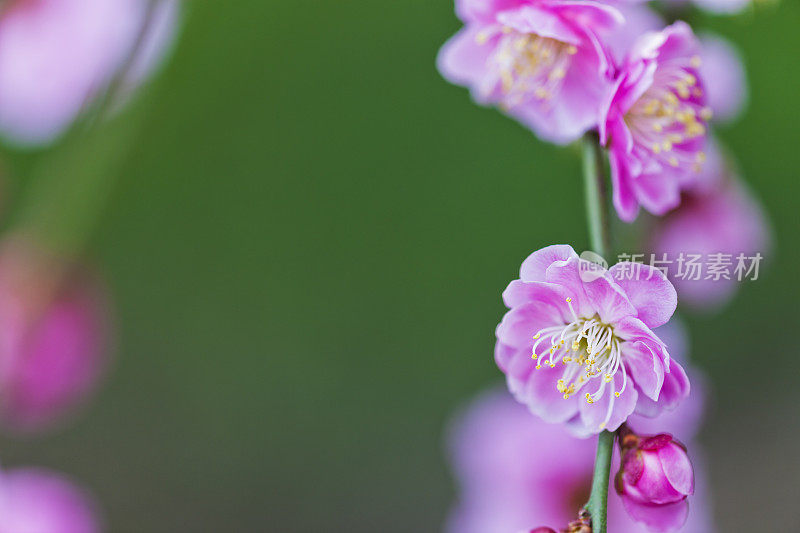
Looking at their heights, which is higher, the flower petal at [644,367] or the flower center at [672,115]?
the flower center at [672,115]

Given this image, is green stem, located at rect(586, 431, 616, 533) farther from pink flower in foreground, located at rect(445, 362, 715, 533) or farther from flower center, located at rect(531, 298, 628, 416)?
pink flower in foreground, located at rect(445, 362, 715, 533)

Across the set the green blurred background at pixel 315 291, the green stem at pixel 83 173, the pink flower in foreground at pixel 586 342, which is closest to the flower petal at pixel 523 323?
the pink flower in foreground at pixel 586 342

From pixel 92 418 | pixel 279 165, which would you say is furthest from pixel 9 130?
pixel 92 418

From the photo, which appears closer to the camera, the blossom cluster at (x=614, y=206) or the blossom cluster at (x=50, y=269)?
the blossom cluster at (x=614, y=206)

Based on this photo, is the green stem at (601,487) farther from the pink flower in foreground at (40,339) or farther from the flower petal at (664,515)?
the pink flower in foreground at (40,339)

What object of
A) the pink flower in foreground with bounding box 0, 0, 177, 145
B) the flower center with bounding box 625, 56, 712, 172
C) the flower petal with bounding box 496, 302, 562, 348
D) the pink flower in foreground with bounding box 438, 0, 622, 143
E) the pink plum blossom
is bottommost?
the flower petal with bounding box 496, 302, 562, 348

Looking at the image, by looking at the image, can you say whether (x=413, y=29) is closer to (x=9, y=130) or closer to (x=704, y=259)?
(x=9, y=130)

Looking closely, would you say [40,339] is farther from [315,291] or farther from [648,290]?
[315,291]

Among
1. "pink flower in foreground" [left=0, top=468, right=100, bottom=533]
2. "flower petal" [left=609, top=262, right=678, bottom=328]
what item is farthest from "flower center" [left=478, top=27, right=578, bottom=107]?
"pink flower in foreground" [left=0, top=468, right=100, bottom=533]
